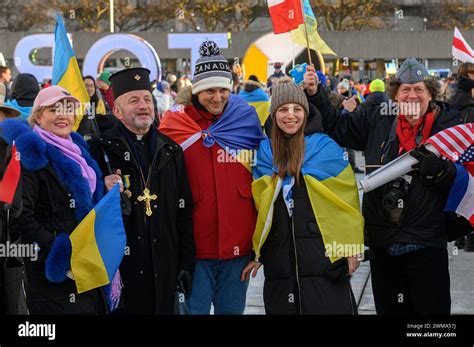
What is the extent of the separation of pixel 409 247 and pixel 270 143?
0.98m

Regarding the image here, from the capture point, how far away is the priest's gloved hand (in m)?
4.07

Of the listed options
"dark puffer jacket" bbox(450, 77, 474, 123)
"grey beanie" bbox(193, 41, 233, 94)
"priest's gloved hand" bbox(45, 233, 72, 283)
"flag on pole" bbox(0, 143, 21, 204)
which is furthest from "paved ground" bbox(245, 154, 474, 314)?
"flag on pole" bbox(0, 143, 21, 204)

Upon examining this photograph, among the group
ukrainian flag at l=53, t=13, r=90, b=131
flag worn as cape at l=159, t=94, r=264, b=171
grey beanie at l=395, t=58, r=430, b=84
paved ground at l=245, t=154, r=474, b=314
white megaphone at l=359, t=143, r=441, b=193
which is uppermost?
ukrainian flag at l=53, t=13, r=90, b=131

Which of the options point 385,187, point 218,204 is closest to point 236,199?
point 218,204

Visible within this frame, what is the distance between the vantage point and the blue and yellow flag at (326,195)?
14.8 ft

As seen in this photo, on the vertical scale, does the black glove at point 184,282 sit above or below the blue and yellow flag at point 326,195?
below

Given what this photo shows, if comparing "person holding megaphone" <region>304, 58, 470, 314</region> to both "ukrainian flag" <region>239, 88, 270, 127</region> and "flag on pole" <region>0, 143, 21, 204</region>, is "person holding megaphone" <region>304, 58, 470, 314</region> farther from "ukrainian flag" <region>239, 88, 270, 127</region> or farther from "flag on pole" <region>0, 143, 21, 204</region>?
"ukrainian flag" <region>239, 88, 270, 127</region>

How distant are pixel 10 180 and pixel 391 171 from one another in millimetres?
2086

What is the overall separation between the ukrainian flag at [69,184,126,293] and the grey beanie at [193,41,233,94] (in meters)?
0.89

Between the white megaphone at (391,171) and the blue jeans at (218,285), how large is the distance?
847mm

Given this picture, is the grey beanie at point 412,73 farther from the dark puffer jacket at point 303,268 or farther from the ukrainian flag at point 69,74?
the ukrainian flag at point 69,74

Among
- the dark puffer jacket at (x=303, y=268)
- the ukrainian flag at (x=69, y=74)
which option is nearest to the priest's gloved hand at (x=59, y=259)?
the dark puffer jacket at (x=303, y=268)

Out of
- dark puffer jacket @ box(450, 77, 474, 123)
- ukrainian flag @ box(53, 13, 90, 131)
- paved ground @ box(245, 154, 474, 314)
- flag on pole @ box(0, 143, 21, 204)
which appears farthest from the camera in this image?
dark puffer jacket @ box(450, 77, 474, 123)

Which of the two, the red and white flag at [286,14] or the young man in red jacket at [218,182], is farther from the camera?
the red and white flag at [286,14]
